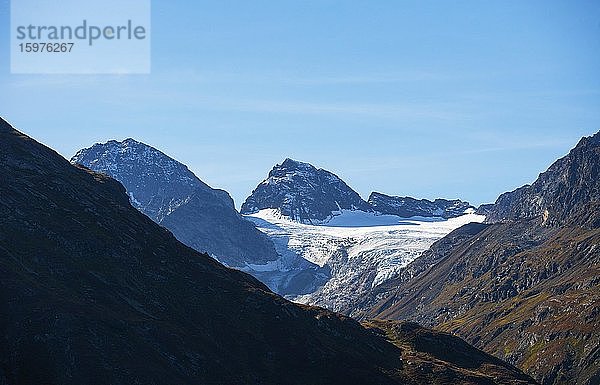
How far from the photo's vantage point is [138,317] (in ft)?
425

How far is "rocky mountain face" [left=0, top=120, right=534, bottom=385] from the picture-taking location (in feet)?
360

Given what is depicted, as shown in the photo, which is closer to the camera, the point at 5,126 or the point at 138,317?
the point at 138,317

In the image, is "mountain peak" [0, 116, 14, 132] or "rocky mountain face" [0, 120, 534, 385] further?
"mountain peak" [0, 116, 14, 132]

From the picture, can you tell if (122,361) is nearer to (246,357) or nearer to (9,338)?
(9,338)

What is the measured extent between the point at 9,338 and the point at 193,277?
58484 millimetres

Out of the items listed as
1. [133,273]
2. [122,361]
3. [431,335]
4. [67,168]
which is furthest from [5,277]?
[431,335]

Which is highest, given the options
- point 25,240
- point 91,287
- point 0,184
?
point 0,184

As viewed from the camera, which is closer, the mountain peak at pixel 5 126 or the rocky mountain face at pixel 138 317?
the rocky mountain face at pixel 138 317

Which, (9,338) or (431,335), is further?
(431,335)

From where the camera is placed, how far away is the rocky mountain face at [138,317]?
110 meters

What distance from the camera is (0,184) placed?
151m

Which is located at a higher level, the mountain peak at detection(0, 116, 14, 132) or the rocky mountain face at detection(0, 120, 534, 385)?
the mountain peak at detection(0, 116, 14, 132)

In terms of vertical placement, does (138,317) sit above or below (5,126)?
below

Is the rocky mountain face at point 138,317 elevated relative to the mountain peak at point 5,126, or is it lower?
lower
